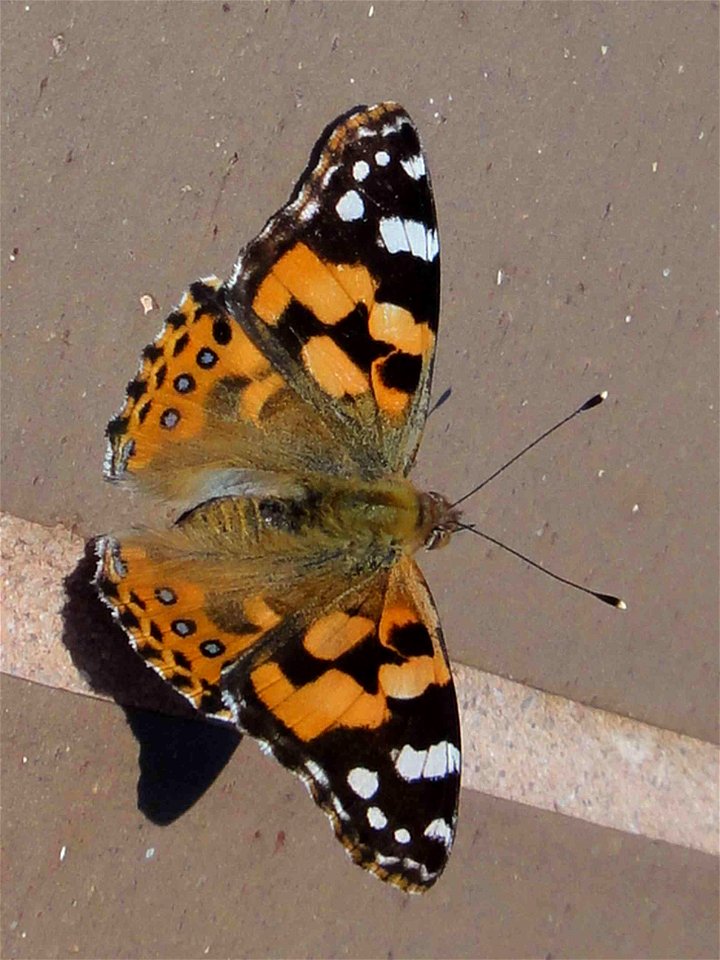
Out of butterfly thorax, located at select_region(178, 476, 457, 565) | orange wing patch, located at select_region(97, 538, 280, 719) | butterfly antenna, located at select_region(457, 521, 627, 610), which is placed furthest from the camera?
butterfly antenna, located at select_region(457, 521, 627, 610)

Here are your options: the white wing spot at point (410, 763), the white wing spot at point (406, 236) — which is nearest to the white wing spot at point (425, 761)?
the white wing spot at point (410, 763)

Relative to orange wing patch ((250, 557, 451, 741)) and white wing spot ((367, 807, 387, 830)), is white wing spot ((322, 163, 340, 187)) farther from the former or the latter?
white wing spot ((367, 807, 387, 830))

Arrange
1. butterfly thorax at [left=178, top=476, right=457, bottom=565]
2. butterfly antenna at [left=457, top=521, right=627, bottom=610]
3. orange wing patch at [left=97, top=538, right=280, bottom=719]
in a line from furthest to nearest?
1. butterfly antenna at [left=457, top=521, right=627, bottom=610]
2. butterfly thorax at [left=178, top=476, right=457, bottom=565]
3. orange wing patch at [left=97, top=538, right=280, bottom=719]

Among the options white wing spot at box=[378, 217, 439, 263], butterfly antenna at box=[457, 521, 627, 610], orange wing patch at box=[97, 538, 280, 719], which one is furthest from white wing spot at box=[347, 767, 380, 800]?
white wing spot at box=[378, 217, 439, 263]

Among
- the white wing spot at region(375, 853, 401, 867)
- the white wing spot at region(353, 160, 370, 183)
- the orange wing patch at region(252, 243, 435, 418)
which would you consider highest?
the white wing spot at region(353, 160, 370, 183)

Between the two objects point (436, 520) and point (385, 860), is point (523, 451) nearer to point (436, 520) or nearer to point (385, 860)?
point (436, 520)

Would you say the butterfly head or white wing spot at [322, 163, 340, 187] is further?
the butterfly head

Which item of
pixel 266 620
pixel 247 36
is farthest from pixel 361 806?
pixel 247 36

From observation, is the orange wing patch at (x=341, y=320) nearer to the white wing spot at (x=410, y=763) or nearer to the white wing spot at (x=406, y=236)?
the white wing spot at (x=406, y=236)

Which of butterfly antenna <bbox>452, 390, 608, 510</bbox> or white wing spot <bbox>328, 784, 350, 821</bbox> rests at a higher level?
butterfly antenna <bbox>452, 390, 608, 510</bbox>

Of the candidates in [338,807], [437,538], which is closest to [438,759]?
[338,807]
